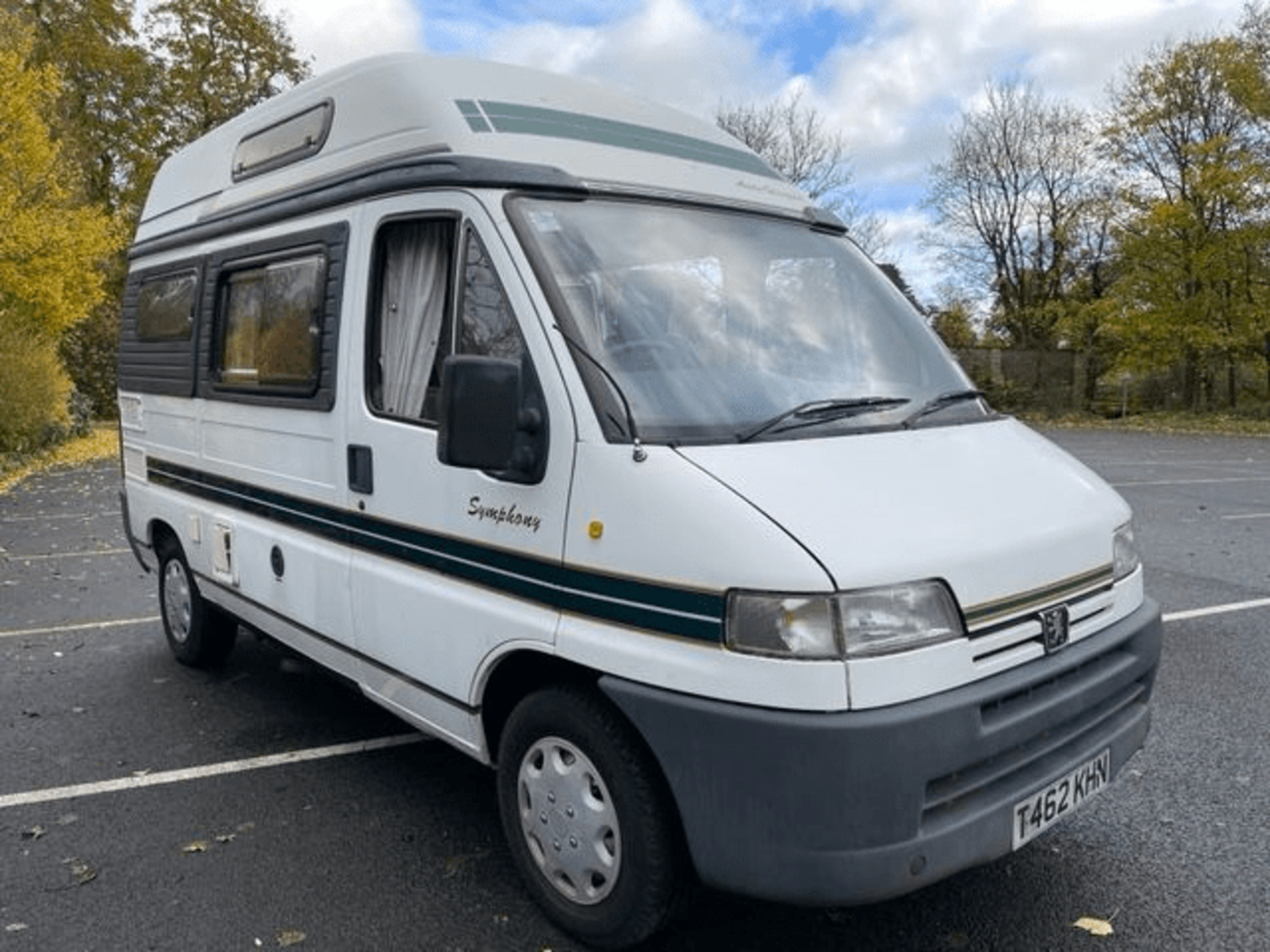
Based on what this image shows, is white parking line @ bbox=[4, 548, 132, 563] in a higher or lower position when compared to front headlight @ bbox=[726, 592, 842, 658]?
lower

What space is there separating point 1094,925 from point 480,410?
238cm

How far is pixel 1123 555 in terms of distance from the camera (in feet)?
10.4

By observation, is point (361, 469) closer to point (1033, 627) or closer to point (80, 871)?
point (80, 871)

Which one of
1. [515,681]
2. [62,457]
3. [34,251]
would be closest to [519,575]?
[515,681]

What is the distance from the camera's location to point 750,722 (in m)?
2.36

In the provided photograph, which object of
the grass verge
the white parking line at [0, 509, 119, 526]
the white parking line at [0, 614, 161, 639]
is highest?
the grass verge

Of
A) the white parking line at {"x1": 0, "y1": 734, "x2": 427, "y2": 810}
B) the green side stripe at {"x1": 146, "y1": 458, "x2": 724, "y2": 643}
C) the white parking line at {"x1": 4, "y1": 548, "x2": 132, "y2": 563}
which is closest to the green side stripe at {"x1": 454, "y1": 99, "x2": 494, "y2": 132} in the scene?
the green side stripe at {"x1": 146, "y1": 458, "x2": 724, "y2": 643}

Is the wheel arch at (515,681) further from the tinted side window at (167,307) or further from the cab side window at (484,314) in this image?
the tinted side window at (167,307)

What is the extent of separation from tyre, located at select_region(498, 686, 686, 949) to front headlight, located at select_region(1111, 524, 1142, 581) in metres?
1.58

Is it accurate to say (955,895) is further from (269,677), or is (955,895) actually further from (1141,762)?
(269,677)

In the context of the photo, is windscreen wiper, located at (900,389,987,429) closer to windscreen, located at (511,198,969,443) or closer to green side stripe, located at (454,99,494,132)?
windscreen, located at (511,198,969,443)

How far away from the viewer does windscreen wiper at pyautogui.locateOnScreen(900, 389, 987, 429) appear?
3.11 meters

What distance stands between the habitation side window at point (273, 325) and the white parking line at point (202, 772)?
5.27 feet

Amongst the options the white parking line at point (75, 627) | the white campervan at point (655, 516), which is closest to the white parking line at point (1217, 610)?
the white campervan at point (655, 516)
